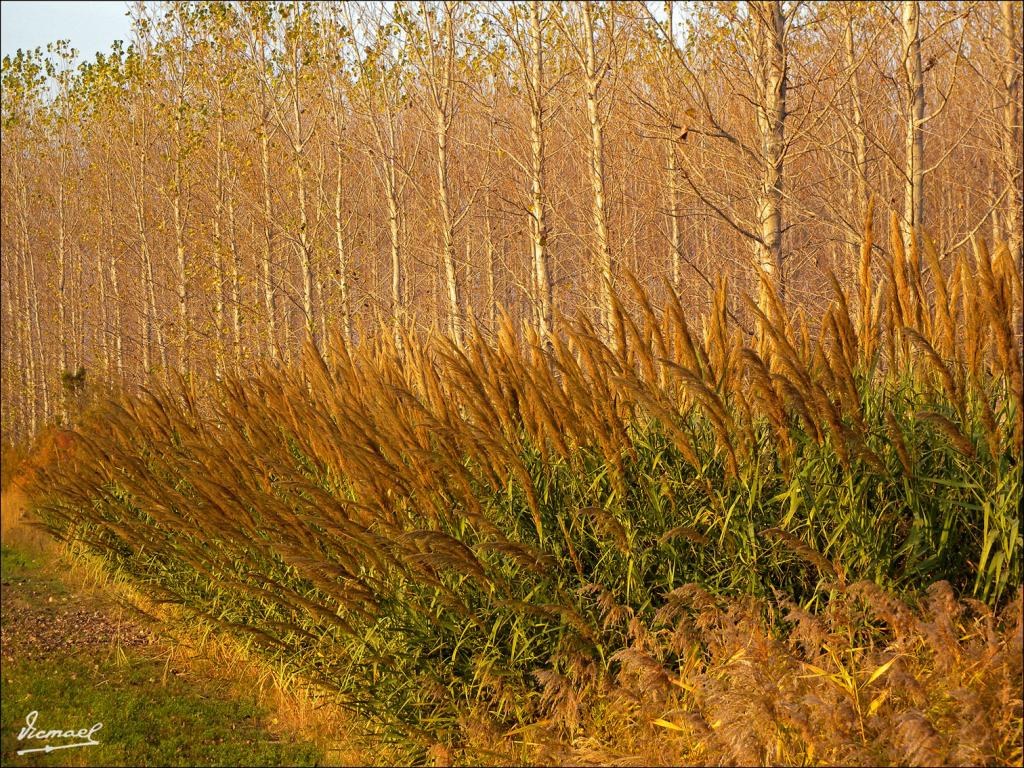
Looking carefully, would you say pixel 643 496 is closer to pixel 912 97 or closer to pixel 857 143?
pixel 912 97

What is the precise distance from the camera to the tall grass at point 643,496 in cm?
330

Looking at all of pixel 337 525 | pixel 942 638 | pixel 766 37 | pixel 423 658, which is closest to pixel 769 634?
pixel 942 638

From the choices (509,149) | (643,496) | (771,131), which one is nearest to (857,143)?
(771,131)

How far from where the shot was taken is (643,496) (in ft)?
12.7

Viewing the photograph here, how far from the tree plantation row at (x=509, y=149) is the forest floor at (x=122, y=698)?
2131 mm

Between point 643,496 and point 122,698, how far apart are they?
3423mm

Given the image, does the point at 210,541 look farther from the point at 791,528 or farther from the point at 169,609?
the point at 791,528

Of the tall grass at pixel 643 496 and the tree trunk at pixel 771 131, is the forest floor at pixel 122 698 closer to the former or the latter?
the tall grass at pixel 643 496

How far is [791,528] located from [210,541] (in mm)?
3503

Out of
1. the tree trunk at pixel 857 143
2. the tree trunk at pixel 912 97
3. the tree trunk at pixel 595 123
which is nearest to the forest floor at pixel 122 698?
the tree trunk at pixel 857 143

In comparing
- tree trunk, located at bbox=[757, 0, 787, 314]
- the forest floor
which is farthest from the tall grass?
tree trunk, located at bbox=[757, 0, 787, 314]

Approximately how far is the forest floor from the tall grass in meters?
0.58

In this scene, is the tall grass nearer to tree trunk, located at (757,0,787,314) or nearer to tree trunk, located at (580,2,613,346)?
tree trunk, located at (757,0,787,314)

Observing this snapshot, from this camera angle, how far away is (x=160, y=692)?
220 inches
